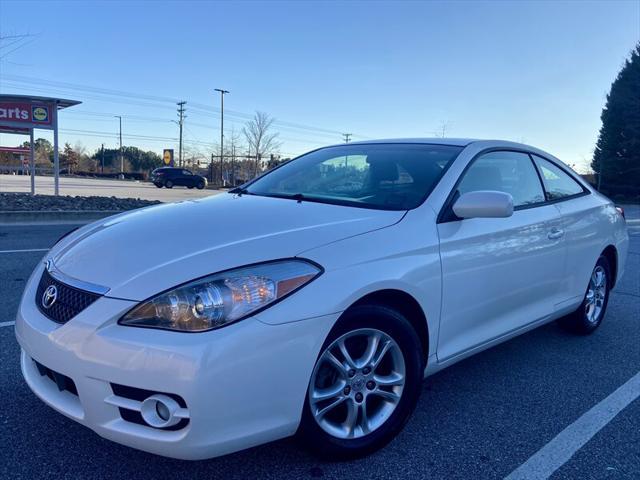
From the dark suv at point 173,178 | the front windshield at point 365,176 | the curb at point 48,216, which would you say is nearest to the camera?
the front windshield at point 365,176

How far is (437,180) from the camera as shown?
9.77 ft

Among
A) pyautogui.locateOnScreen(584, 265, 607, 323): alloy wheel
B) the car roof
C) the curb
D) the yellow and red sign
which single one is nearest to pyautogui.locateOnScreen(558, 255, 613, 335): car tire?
pyautogui.locateOnScreen(584, 265, 607, 323): alloy wheel

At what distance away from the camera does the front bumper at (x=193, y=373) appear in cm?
186

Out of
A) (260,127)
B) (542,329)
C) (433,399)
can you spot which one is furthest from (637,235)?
(260,127)

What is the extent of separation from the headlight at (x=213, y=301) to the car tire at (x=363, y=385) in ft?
1.20

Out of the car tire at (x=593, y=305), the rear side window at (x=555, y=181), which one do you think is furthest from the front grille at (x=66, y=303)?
the car tire at (x=593, y=305)

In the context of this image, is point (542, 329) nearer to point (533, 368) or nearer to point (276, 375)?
point (533, 368)

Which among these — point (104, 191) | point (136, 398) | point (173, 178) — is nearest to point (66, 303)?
point (136, 398)

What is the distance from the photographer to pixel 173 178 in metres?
38.9

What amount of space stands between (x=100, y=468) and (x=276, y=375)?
0.93m

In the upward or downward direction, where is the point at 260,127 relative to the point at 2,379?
upward

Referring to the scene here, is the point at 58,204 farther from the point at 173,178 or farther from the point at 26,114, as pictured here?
the point at 173,178

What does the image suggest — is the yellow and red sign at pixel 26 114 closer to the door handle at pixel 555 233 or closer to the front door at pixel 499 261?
the front door at pixel 499 261

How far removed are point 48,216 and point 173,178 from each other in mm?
28589
